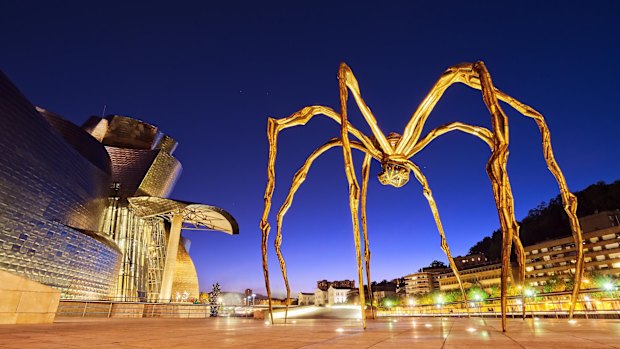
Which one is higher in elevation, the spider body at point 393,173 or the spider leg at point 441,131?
the spider leg at point 441,131

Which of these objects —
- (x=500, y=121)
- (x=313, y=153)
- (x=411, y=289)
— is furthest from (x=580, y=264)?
(x=411, y=289)

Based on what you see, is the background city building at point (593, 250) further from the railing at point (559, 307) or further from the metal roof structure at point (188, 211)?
the metal roof structure at point (188, 211)

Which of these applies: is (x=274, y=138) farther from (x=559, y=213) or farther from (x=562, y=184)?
(x=559, y=213)

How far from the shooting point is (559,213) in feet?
283

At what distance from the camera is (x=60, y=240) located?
3247cm

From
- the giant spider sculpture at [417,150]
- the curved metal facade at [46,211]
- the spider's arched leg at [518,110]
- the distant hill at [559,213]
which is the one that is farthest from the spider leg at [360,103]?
the distant hill at [559,213]

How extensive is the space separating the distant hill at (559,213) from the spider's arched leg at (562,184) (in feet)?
250

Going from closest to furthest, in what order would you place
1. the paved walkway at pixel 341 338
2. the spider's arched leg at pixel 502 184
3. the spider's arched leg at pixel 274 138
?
the paved walkway at pixel 341 338 < the spider's arched leg at pixel 502 184 < the spider's arched leg at pixel 274 138

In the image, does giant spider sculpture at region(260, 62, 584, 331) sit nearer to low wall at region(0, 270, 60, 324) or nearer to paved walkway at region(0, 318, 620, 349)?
paved walkway at region(0, 318, 620, 349)

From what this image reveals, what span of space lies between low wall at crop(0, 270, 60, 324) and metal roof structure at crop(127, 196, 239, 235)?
3324 cm

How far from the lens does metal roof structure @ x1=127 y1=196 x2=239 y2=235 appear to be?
1682 inches

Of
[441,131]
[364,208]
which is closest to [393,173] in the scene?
[364,208]

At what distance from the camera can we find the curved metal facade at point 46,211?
92.7 ft

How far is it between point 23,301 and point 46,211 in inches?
1165
